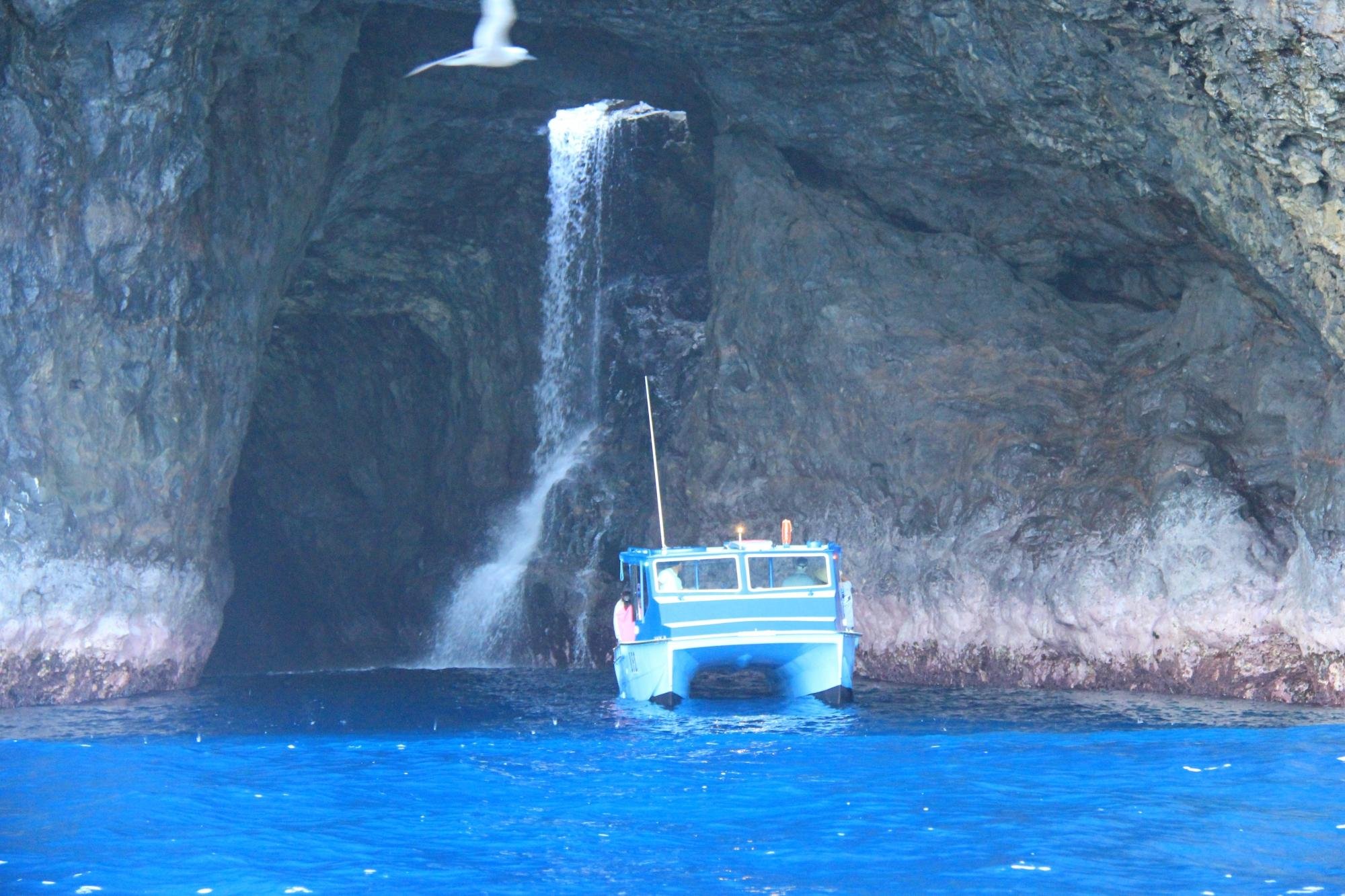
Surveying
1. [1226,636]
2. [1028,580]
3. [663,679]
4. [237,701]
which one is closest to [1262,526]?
[1226,636]

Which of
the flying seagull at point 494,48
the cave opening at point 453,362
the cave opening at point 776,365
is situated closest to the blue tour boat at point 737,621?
the cave opening at point 776,365

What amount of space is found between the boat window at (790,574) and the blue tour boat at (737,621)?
0.02 meters

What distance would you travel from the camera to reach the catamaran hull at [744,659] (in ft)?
77.1

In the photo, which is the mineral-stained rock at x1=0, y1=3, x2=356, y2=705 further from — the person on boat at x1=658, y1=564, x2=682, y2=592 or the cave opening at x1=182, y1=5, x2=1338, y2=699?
the person on boat at x1=658, y1=564, x2=682, y2=592

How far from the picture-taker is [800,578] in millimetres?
24625

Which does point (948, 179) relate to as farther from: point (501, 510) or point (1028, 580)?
point (501, 510)

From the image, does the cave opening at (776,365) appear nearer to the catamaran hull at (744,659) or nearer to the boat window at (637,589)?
the catamaran hull at (744,659)

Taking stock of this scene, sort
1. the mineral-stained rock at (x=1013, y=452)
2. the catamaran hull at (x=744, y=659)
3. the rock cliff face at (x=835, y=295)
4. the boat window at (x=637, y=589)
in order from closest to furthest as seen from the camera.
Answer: the rock cliff face at (x=835, y=295) → the mineral-stained rock at (x=1013, y=452) → the catamaran hull at (x=744, y=659) → the boat window at (x=637, y=589)

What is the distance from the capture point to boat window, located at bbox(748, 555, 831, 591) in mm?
24266

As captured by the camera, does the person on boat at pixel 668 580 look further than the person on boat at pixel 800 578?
No

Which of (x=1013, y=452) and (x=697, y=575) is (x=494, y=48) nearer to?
(x=697, y=575)

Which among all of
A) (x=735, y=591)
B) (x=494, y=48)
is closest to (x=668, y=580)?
(x=735, y=591)

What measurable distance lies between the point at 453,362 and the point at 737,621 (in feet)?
53.1

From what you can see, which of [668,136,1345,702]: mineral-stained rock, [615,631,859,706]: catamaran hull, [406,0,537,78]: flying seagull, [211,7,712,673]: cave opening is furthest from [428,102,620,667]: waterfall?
[406,0,537,78]: flying seagull
